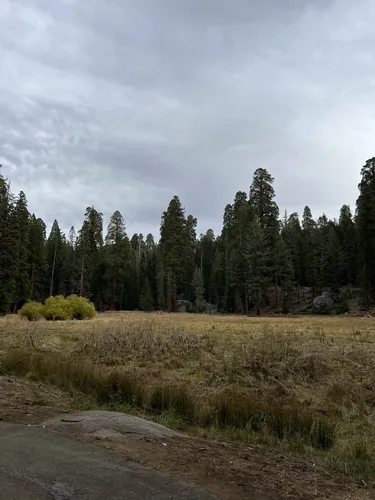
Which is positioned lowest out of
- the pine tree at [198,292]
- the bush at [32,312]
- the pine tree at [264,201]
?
the bush at [32,312]

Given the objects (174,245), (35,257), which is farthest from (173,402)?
(35,257)

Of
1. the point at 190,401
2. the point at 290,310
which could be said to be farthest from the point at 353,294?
the point at 190,401

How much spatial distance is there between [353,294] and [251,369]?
173ft

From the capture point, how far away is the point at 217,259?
77375 mm

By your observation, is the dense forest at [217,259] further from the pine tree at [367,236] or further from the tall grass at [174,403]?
the tall grass at [174,403]

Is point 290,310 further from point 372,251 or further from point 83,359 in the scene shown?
point 83,359

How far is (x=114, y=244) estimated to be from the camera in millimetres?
69250

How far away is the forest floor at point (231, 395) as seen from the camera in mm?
5910

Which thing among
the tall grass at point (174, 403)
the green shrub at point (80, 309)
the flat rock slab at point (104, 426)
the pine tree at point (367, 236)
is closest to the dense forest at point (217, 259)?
the pine tree at point (367, 236)

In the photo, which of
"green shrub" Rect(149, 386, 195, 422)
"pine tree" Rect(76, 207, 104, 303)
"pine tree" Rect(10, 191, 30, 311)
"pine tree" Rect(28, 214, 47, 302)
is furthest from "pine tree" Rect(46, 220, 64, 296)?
"green shrub" Rect(149, 386, 195, 422)

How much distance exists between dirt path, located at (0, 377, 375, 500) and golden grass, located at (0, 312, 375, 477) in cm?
96

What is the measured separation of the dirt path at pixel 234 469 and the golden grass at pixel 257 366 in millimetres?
960

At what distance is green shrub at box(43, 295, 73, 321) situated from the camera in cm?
3239

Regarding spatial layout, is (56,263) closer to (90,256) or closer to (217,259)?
(90,256)
